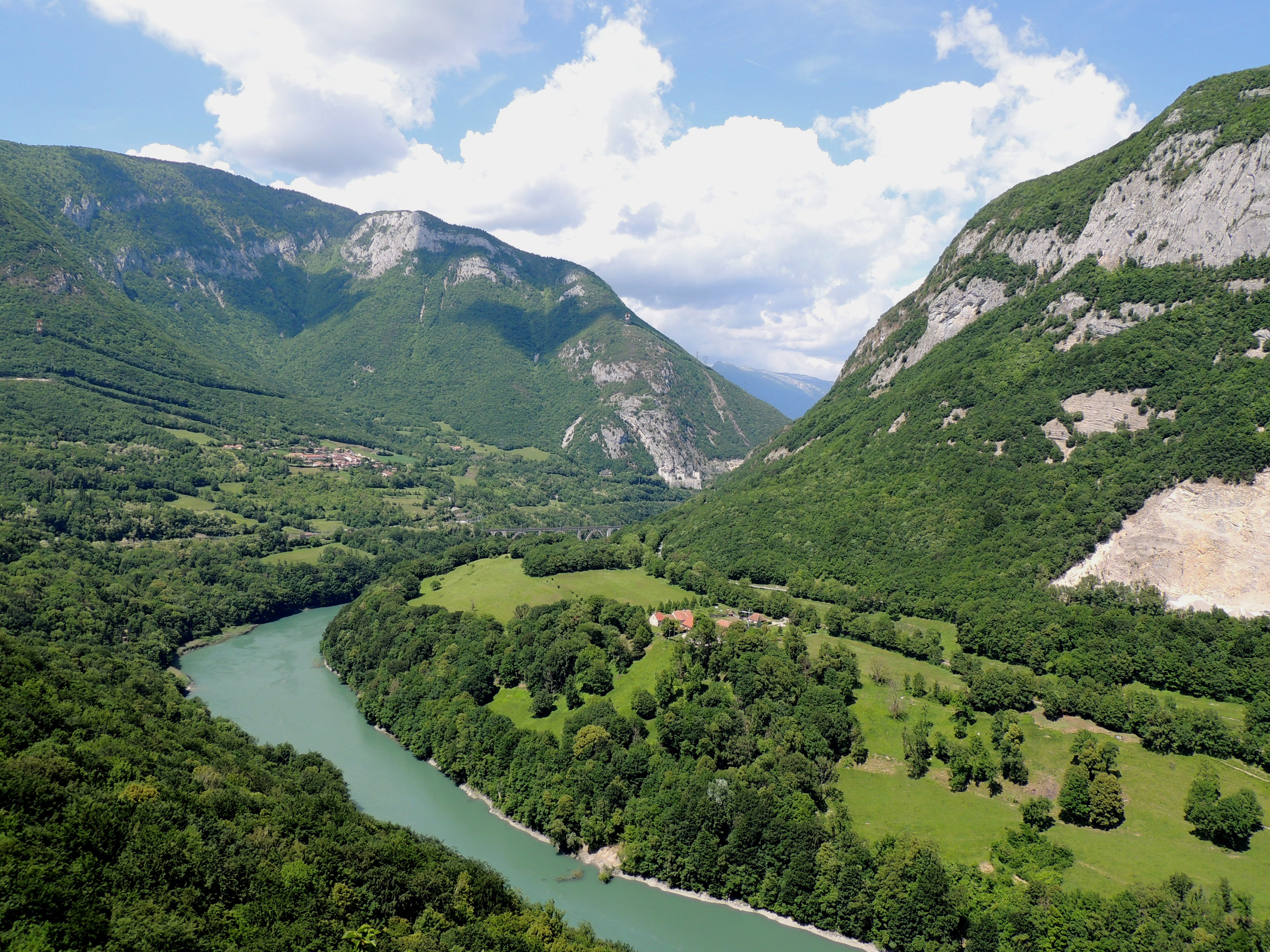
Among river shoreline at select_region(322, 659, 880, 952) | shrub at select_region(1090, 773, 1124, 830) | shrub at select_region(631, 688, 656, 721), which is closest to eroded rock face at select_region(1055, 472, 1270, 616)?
shrub at select_region(1090, 773, 1124, 830)

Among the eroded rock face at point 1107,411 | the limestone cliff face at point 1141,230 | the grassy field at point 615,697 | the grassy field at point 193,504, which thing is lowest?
the grassy field at point 193,504

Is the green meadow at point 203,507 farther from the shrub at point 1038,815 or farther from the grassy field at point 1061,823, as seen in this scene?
the shrub at point 1038,815

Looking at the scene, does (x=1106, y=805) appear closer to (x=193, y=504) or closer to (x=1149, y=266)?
(x=1149, y=266)

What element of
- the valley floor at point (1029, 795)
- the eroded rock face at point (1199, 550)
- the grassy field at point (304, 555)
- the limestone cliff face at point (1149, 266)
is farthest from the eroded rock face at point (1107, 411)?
the grassy field at point (304, 555)

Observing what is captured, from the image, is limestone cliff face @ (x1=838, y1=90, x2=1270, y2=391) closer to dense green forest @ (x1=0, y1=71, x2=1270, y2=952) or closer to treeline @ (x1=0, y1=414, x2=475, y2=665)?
dense green forest @ (x1=0, y1=71, x2=1270, y2=952)

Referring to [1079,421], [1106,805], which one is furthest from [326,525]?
[1106,805]

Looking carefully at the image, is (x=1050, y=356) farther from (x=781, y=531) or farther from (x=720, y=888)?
(x=720, y=888)
